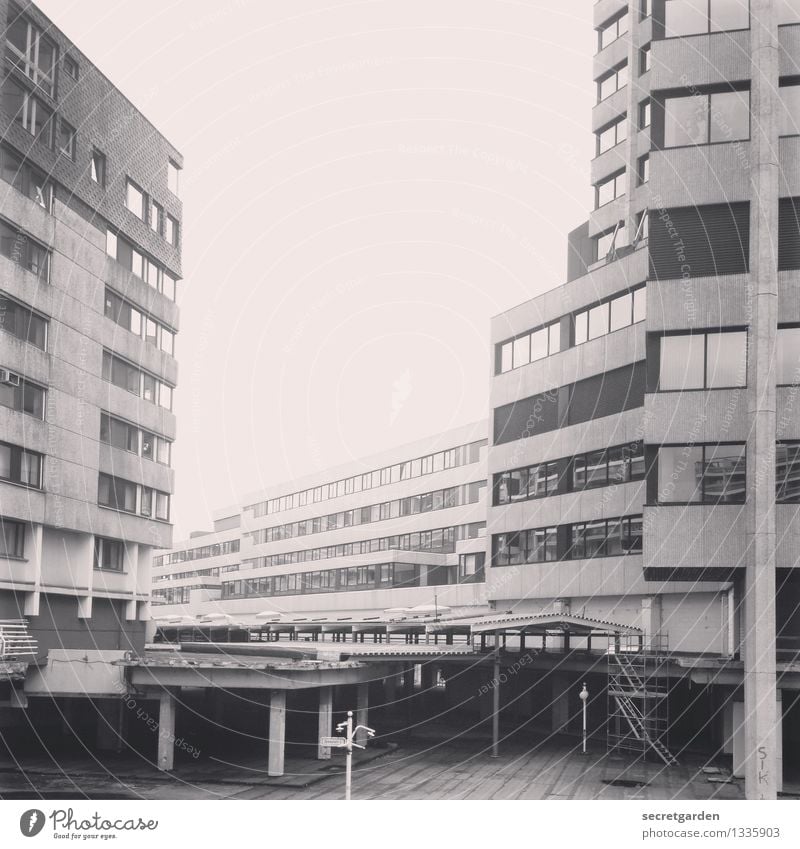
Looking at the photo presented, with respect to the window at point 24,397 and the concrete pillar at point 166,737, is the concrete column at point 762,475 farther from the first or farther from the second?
the window at point 24,397

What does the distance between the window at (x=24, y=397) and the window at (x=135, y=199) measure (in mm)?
10497

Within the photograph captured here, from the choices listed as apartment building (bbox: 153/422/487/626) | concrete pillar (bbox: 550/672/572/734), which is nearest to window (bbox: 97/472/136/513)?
apartment building (bbox: 153/422/487/626)

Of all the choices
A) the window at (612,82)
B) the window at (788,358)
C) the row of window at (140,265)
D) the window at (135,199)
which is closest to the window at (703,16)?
the window at (788,358)

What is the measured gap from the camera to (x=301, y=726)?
48.5 meters

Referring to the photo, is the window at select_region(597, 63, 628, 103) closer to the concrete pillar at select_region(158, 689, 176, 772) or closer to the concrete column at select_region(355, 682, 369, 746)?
the concrete column at select_region(355, 682, 369, 746)

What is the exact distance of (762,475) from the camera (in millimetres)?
29047

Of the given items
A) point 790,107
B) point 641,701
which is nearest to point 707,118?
point 790,107

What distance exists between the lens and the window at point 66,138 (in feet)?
138

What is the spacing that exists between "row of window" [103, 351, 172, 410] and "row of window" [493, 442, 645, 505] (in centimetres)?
1625

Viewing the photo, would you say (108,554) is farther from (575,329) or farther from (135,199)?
(575,329)

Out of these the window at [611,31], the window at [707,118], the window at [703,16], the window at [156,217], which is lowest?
the window at [707,118]

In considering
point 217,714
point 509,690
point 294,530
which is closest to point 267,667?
point 217,714

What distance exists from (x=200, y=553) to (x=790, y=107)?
90896 millimetres

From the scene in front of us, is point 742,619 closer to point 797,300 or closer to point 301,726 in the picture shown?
point 797,300
